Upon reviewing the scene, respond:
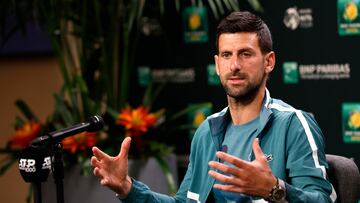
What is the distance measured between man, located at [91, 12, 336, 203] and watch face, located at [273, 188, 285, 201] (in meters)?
0.08

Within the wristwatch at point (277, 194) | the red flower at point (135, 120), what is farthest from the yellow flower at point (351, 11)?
the wristwatch at point (277, 194)

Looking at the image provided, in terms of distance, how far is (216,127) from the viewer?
96.7 inches

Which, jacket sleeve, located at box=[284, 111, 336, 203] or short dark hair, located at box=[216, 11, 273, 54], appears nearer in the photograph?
jacket sleeve, located at box=[284, 111, 336, 203]

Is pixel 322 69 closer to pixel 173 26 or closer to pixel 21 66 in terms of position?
pixel 173 26

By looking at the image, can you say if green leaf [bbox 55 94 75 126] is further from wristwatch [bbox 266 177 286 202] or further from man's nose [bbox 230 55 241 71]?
wristwatch [bbox 266 177 286 202]

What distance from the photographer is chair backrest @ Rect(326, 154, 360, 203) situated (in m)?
2.23

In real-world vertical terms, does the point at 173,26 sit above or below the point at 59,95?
above

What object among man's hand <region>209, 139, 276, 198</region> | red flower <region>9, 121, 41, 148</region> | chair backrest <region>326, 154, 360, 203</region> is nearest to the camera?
man's hand <region>209, 139, 276, 198</region>

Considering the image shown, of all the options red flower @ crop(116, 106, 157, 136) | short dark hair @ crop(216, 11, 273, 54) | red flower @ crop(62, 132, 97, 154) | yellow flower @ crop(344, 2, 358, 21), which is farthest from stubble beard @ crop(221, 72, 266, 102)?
red flower @ crop(62, 132, 97, 154)

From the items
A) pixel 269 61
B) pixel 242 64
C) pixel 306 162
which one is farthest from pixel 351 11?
pixel 306 162

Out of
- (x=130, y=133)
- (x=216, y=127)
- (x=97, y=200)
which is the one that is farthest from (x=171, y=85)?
(x=216, y=127)

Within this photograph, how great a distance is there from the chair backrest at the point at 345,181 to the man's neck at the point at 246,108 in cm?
31

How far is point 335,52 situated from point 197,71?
959 mm

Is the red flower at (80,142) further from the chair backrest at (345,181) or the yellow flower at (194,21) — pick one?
the chair backrest at (345,181)
